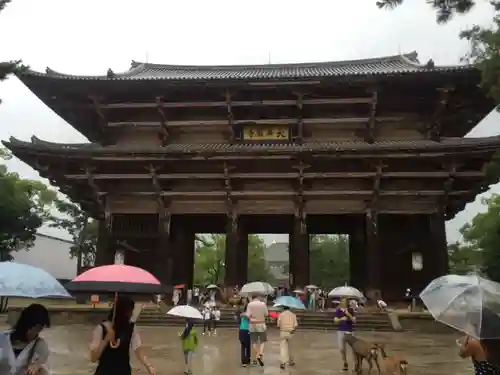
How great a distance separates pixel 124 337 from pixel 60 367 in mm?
6570

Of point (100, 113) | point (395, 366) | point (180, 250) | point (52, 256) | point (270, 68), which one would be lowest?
point (395, 366)

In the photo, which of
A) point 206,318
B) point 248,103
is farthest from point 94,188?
point 206,318

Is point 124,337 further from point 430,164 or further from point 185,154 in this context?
point 430,164

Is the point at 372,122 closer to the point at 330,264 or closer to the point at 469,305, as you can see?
the point at 469,305

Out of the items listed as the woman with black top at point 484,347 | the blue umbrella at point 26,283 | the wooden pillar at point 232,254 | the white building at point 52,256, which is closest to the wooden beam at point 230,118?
the wooden pillar at point 232,254

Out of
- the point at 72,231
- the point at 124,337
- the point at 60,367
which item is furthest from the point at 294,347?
the point at 72,231

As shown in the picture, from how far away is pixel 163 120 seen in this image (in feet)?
74.8

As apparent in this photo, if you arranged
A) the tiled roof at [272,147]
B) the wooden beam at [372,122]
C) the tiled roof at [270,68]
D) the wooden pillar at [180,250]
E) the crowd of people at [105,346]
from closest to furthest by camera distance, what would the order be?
the crowd of people at [105,346]
the tiled roof at [272,147]
the wooden beam at [372,122]
the wooden pillar at [180,250]
the tiled roof at [270,68]

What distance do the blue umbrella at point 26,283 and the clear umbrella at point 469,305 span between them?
3974mm

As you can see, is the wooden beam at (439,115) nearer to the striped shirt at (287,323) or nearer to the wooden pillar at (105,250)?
the striped shirt at (287,323)

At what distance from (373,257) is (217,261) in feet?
150

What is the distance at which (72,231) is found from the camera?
180ft

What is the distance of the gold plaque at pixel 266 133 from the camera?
2283cm

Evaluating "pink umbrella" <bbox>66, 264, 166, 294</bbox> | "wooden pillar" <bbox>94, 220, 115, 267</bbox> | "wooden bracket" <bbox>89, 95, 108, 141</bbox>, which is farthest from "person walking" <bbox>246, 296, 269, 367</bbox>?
"wooden bracket" <bbox>89, 95, 108, 141</bbox>
